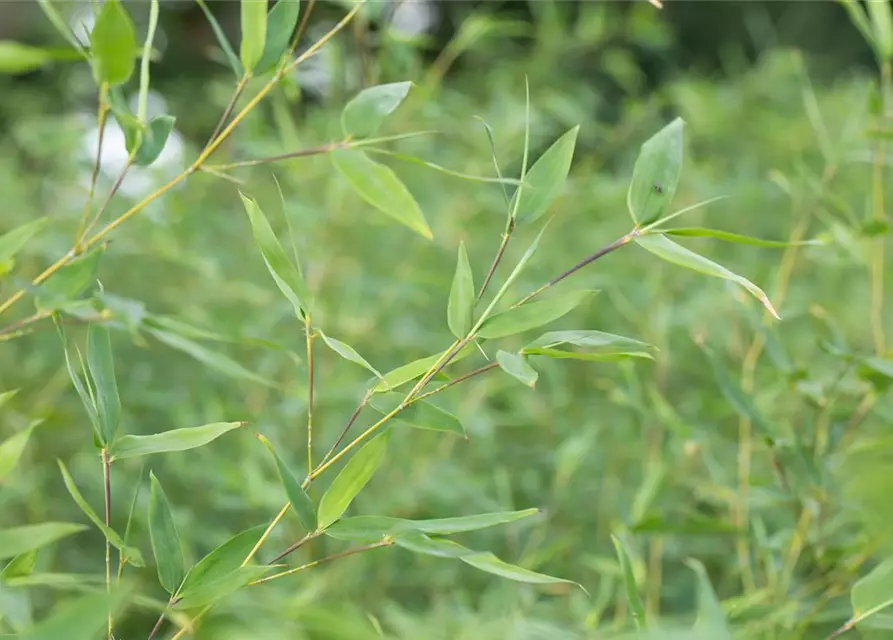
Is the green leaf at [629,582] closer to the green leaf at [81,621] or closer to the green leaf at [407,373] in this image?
the green leaf at [407,373]

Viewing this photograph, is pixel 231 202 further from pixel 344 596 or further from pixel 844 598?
pixel 844 598

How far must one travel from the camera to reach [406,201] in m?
0.37

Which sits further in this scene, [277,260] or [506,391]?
[506,391]

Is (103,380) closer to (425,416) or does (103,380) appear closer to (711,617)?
(425,416)

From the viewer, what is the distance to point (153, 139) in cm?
36

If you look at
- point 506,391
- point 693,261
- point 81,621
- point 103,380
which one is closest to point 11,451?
A: point 103,380

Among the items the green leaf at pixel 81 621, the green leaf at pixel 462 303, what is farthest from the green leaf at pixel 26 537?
the green leaf at pixel 462 303

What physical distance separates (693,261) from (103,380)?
8.9 inches

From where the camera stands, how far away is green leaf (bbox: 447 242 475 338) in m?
0.34

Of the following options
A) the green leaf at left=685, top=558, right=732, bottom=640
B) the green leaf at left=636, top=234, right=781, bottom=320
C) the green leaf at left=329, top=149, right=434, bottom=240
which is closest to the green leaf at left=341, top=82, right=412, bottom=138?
the green leaf at left=329, top=149, right=434, bottom=240

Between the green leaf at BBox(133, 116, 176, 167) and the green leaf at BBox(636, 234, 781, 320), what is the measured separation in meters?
0.19

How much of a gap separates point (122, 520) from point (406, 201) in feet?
2.51

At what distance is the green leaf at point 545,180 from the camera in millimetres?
350

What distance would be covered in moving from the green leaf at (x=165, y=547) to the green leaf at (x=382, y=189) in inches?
5.3
